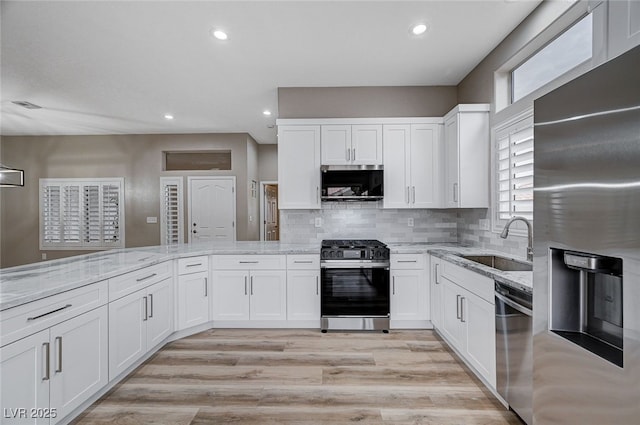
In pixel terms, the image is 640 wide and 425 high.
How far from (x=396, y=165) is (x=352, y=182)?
57cm

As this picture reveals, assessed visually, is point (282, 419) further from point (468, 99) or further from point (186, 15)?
point (468, 99)

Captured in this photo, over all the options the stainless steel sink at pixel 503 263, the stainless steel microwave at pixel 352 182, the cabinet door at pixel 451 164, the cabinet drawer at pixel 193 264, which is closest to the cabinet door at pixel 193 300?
the cabinet drawer at pixel 193 264

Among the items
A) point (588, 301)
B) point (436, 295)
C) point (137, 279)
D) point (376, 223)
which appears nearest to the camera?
point (588, 301)

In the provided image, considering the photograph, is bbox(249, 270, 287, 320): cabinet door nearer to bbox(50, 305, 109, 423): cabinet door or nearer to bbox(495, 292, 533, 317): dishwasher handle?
bbox(50, 305, 109, 423): cabinet door

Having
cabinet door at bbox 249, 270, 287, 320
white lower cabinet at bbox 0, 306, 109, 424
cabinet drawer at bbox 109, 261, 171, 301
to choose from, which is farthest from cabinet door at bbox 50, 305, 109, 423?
cabinet door at bbox 249, 270, 287, 320

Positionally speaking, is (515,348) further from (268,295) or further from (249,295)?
(249,295)

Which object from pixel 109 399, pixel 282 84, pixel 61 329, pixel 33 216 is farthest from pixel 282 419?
pixel 33 216

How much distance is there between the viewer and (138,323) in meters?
2.42

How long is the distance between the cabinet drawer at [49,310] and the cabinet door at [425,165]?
10.3 feet

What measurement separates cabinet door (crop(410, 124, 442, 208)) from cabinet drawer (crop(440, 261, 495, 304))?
98 cm

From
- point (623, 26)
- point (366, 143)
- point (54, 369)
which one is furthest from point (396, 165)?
point (54, 369)

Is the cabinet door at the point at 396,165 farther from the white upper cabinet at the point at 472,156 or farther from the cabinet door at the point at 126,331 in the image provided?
the cabinet door at the point at 126,331

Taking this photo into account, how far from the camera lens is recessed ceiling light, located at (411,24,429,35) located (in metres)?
2.60

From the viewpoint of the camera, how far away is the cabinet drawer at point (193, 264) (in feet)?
10.0
